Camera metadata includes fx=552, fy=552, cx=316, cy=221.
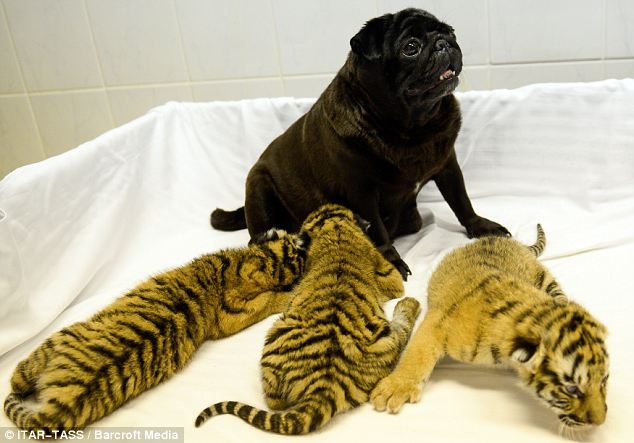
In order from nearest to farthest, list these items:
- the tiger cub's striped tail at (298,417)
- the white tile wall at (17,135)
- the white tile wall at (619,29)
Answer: the tiger cub's striped tail at (298,417) → the white tile wall at (619,29) → the white tile wall at (17,135)

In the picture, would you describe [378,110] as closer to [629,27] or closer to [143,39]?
[629,27]

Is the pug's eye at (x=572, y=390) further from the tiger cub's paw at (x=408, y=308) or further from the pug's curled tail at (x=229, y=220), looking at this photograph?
the pug's curled tail at (x=229, y=220)

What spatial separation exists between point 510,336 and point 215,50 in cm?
234

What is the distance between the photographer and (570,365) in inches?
45.2

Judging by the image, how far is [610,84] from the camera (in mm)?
2344

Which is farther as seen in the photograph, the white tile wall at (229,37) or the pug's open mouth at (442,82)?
the white tile wall at (229,37)

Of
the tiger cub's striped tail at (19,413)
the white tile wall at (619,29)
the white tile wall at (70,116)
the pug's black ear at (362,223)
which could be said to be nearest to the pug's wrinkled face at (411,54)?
the pug's black ear at (362,223)

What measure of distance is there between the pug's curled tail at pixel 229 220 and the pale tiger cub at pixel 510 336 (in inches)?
42.7

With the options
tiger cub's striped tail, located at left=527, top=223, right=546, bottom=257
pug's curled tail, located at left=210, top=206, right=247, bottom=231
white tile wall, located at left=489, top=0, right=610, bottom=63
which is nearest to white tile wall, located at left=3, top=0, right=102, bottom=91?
pug's curled tail, located at left=210, top=206, right=247, bottom=231

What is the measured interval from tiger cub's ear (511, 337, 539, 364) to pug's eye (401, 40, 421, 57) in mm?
1026

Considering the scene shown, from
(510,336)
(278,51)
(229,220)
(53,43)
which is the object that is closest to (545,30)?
(278,51)

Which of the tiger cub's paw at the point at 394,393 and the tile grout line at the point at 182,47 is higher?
the tile grout line at the point at 182,47

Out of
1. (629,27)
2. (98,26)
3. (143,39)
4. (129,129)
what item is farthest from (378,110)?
(98,26)

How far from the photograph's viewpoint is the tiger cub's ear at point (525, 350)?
1.22 meters
